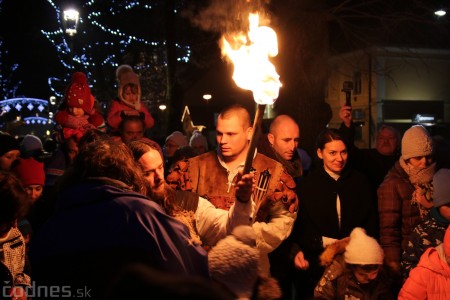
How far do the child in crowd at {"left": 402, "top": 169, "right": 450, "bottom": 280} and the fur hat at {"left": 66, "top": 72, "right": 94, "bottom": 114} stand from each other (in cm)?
416

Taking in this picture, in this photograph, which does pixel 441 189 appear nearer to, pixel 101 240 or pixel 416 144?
pixel 416 144

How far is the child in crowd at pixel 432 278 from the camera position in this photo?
4.62 metres

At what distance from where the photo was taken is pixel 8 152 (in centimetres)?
627

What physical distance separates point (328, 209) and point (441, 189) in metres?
1.16

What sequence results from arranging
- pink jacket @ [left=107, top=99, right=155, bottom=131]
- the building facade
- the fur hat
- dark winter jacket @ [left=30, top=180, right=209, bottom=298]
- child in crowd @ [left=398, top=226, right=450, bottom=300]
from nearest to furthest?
dark winter jacket @ [left=30, top=180, right=209, bottom=298]
child in crowd @ [left=398, top=226, right=450, bottom=300]
the fur hat
pink jacket @ [left=107, top=99, right=155, bottom=131]
the building facade

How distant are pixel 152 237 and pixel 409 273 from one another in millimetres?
3317

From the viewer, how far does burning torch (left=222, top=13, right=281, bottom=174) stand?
3.40m

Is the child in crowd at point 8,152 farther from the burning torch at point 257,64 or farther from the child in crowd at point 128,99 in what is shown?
the burning torch at point 257,64

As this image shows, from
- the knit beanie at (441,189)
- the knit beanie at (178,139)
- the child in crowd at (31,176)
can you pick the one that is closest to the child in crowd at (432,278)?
the knit beanie at (441,189)

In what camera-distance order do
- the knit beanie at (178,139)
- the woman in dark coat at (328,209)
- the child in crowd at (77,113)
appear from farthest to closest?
the knit beanie at (178,139) → the child in crowd at (77,113) → the woman in dark coat at (328,209)

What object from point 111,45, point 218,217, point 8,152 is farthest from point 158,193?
point 111,45

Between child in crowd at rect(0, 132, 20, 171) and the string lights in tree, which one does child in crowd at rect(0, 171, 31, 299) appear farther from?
the string lights in tree

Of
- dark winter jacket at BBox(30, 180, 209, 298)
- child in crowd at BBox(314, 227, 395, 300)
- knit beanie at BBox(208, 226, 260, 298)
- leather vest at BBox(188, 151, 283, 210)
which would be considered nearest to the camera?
dark winter jacket at BBox(30, 180, 209, 298)

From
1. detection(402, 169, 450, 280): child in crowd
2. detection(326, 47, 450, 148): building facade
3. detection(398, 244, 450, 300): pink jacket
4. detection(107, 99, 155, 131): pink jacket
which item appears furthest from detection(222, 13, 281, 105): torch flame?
detection(326, 47, 450, 148): building facade
